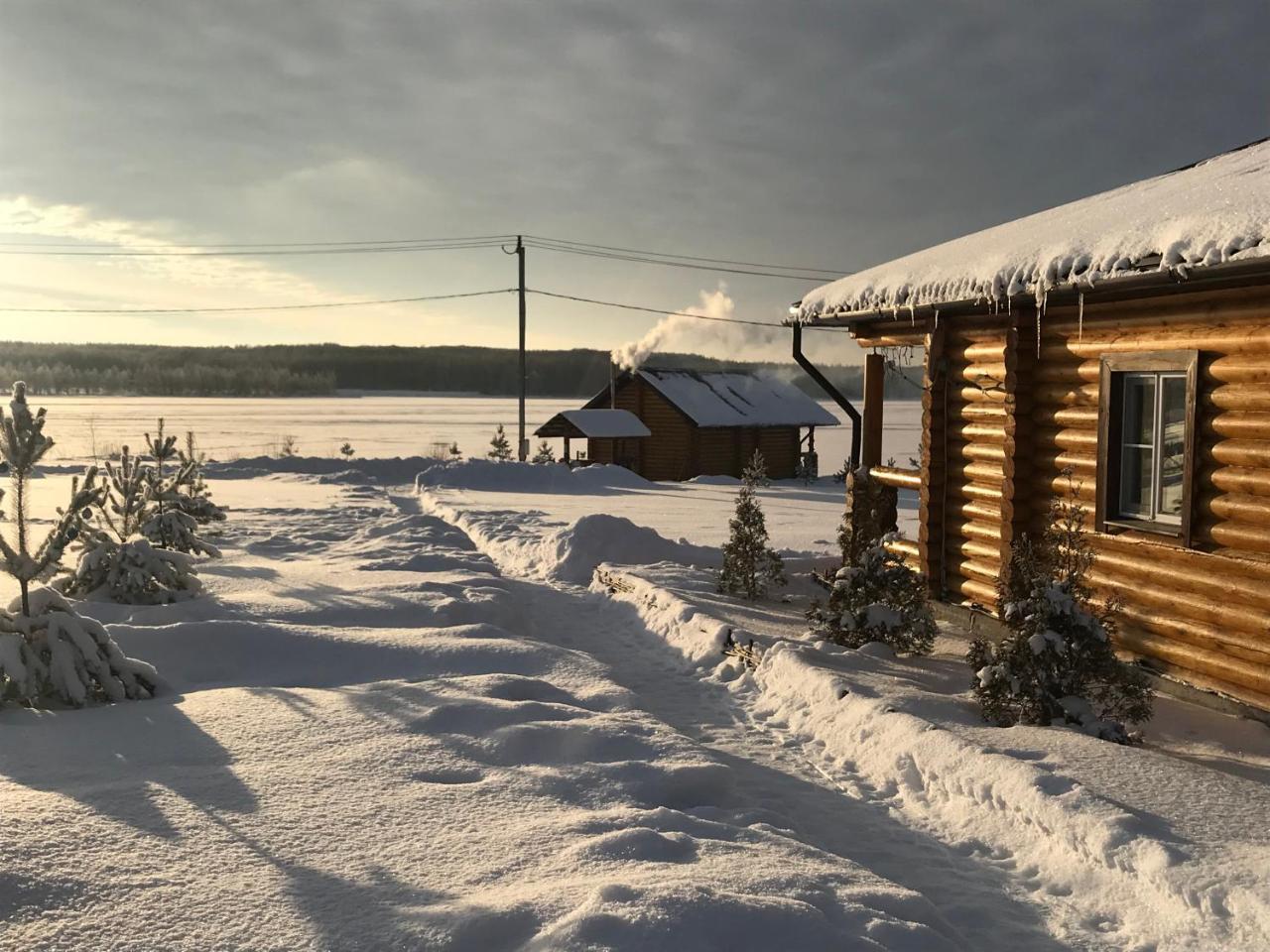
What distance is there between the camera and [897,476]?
10656mm

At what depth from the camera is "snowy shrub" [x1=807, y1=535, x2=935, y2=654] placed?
333 inches

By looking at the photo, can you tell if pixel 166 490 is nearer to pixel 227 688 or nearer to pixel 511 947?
pixel 227 688

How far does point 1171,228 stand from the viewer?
20.1ft

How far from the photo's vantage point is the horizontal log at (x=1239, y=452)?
20.4 ft

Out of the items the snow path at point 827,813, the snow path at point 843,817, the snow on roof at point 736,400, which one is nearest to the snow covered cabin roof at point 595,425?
the snow on roof at point 736,400

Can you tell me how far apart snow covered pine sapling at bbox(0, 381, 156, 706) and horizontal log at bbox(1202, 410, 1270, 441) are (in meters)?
7.91

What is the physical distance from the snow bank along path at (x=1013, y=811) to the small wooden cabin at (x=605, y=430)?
2615cm

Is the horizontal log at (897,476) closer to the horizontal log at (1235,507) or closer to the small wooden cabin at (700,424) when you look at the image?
the horizontal log at (1235,507)

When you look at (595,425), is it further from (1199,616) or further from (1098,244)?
(1199,616)

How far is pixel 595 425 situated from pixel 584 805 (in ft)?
96.9

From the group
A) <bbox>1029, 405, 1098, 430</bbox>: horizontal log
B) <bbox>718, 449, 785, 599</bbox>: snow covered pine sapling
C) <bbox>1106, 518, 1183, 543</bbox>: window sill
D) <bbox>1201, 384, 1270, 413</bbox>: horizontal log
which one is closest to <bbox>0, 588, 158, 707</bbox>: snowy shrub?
<bbox>718, 449, 785, 599</bbox>: snow covered pine sapling

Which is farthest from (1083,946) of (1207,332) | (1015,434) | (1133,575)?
(1015,434)

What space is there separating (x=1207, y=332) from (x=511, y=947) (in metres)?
6.41

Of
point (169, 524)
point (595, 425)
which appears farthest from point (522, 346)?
point (169, 524)
